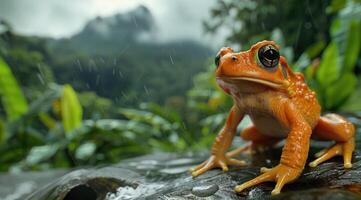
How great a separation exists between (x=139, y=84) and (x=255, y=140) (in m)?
16.0

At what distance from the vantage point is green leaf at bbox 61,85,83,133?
230 inches

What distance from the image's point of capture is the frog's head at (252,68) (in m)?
1.58

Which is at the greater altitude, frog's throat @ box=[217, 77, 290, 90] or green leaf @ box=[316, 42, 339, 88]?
frog's throat @ box=[217, 77, 290, 90]

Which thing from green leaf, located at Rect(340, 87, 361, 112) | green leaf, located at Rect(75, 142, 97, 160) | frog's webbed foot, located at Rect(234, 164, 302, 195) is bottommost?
green leaf, located at Rect(75, 142, 97, 160)

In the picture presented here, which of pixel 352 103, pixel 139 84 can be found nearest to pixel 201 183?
pixel 352 103

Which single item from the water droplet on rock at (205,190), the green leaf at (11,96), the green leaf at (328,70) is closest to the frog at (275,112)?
the water droplet on rock at (205,190)

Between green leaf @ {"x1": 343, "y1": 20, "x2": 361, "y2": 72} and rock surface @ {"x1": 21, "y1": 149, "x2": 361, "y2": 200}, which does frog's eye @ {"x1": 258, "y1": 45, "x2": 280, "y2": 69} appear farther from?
green leaf @ {"x1": 343, "y1": 20, "x2": 361, "y2": 72}

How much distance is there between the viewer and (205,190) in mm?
1526

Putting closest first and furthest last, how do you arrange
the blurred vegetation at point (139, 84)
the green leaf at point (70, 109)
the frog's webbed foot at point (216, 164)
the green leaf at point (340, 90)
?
1. the frog's webbed foot at point (216, 164)
2. the green leaf at point (340, 90)
3. the blurred vegetation at point (139, 84)
4. the green leaf at point (70, 109)

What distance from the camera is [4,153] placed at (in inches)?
216

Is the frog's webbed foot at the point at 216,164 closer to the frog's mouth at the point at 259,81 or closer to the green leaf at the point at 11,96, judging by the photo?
the frog's mouth at the point at 259,81

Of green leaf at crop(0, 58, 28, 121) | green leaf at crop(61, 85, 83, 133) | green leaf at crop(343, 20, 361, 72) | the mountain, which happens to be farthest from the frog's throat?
the mountain

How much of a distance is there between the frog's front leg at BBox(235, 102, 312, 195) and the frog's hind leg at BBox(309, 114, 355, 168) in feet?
0.66

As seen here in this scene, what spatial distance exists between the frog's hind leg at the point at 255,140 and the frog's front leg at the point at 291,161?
706 millimetres
